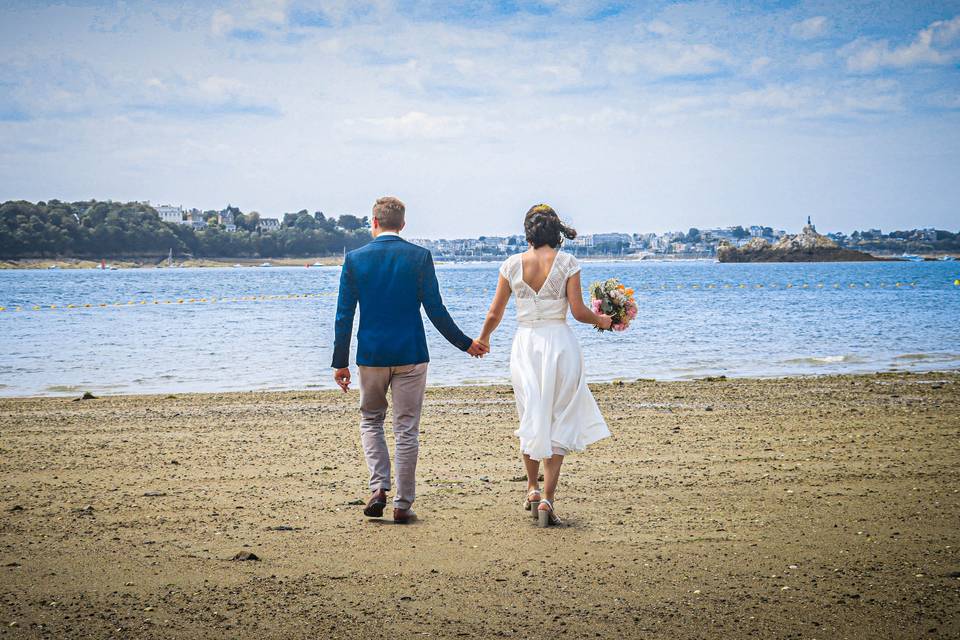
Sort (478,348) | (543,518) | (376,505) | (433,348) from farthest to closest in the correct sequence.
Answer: (433,348) < (478,348) < (376,505) < (543,518)

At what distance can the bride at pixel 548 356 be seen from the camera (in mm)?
6055

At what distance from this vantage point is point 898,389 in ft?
44.3

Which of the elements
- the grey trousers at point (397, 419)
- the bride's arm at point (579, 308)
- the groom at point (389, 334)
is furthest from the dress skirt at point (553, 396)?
the grey trousers at point (397, 419)

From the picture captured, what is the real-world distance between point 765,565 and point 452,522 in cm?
211

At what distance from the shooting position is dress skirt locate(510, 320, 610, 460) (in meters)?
6.07

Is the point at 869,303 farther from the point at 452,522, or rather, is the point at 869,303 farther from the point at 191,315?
the point at 452,522

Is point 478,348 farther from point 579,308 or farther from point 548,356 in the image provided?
point 579,308

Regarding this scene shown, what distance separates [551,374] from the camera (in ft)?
19.9

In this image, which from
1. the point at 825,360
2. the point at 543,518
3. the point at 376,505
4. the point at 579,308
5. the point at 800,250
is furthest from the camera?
the point at 800,250

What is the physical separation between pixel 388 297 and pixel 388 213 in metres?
0.61

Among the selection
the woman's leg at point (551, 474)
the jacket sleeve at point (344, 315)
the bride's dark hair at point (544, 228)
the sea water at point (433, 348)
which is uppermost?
the bride's dark hair at point (544, 228)

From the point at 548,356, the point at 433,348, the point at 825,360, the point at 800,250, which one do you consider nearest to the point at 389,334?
the point at 548,356

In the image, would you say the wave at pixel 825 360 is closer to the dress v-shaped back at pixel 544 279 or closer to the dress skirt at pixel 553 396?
the dress skirt at pixel 553 396

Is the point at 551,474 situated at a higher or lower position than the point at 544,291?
lower
